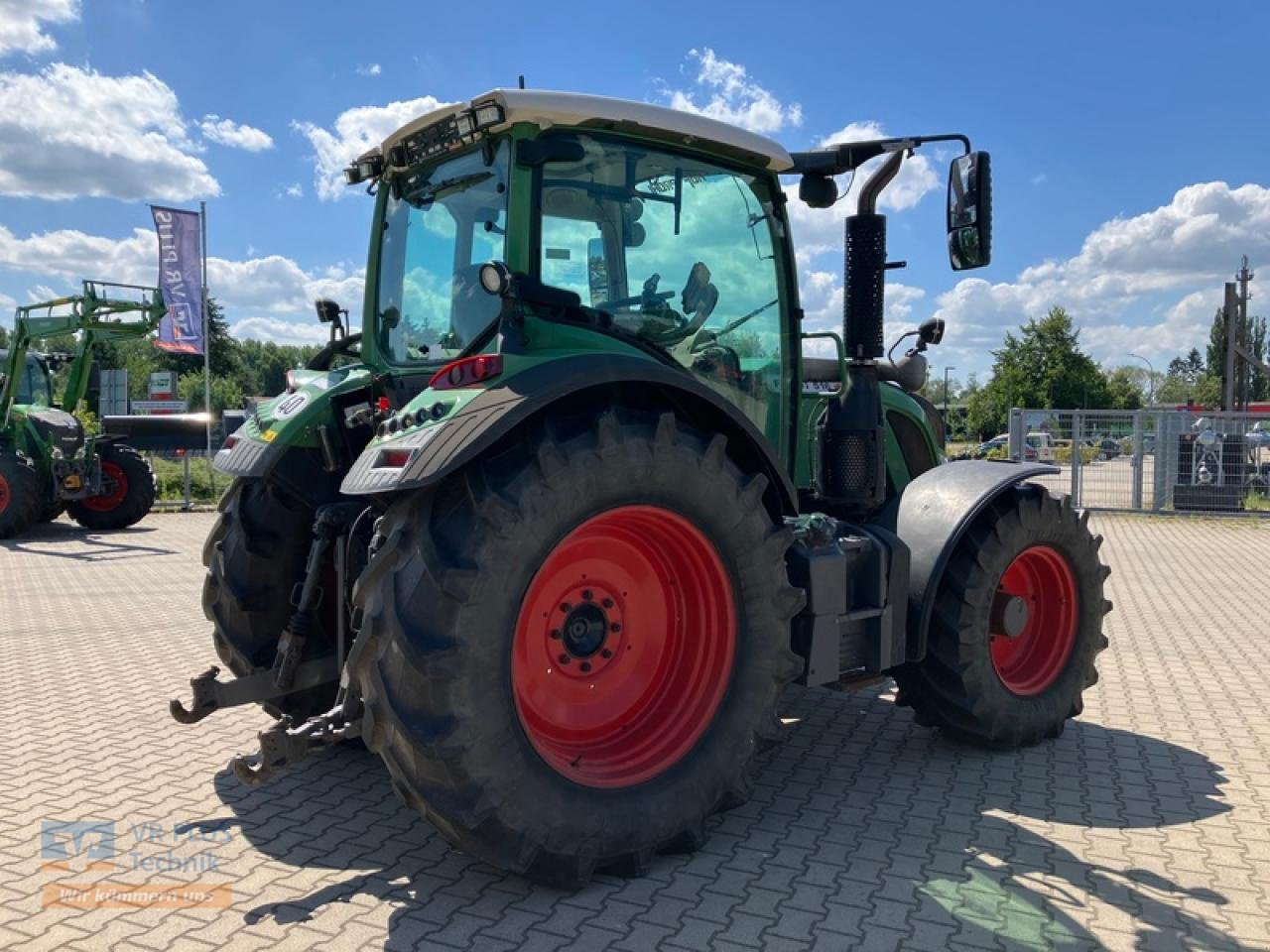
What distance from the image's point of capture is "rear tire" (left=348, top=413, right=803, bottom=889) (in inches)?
119

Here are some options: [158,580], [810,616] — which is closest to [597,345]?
[810,616]

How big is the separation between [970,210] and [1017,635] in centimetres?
199

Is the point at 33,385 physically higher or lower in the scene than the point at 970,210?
lower

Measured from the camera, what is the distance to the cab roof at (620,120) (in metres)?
3.57

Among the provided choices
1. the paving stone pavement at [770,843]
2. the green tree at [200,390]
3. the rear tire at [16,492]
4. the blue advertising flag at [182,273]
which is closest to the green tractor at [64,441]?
the rear tire at [16,492]

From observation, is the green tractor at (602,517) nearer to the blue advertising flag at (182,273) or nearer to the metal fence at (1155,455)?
the metal fence at (1155,455)

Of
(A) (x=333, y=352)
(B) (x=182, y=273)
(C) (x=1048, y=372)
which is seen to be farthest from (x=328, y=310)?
(C) (x=1048, y=372)

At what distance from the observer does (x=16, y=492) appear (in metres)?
14.0

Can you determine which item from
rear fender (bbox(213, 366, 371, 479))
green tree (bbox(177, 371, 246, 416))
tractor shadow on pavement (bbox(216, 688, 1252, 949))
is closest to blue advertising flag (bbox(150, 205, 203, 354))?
rear fender (bbox(213, 366, 371, 479))

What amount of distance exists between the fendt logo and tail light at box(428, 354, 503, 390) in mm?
2025

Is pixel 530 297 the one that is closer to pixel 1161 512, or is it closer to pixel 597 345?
pixel 597 345

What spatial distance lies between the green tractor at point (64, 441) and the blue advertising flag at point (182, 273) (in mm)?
5864

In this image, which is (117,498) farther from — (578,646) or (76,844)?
(578,646)

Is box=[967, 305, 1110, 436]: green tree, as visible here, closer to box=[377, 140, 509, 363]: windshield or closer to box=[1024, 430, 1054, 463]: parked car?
box=[1024, 430, 1054, 463]: parked car
